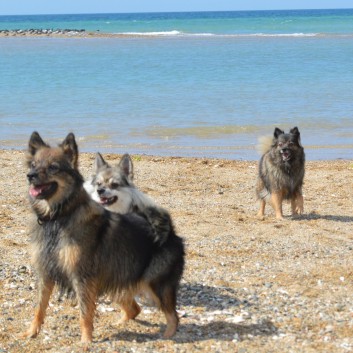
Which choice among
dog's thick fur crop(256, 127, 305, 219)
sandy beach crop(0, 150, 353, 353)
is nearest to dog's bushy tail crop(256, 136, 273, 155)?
dog's thick fur crop(256, 127, 305, 219)

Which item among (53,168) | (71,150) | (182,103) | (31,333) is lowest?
(31,333)

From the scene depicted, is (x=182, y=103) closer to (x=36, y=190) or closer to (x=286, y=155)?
(x=286, y=155)

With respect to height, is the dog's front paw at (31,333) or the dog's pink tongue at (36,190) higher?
the dog's pink tongue at (36,190)

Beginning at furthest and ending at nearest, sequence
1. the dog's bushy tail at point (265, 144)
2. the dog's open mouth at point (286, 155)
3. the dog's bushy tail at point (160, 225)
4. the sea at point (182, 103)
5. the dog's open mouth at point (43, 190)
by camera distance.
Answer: the sea at point (182, 103) → the dog's bushy tail at point (265, 144) → the dog's open mouth at point (286, 155) → the dog's bushy tail at point (160, 225) → the dog's open mouth at point (43, 190)

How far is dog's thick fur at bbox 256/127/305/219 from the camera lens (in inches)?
428

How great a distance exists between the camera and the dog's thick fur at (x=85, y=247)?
210 inches

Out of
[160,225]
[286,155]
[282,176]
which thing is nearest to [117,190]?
[160,225]

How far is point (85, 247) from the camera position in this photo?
5.50m

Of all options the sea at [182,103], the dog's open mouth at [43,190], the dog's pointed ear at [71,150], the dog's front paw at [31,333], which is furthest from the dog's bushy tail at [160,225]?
the sea at [182,103]

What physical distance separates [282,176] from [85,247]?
6078 mm

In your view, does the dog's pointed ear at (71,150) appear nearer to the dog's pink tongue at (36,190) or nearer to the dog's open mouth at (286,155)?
the dog's pink tongue at (36,190)

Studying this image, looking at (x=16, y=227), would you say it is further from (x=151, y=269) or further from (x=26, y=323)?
Result: (x=151, y=269)

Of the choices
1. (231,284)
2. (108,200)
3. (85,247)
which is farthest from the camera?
(231,284)

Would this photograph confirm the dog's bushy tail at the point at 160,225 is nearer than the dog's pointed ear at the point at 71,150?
No
